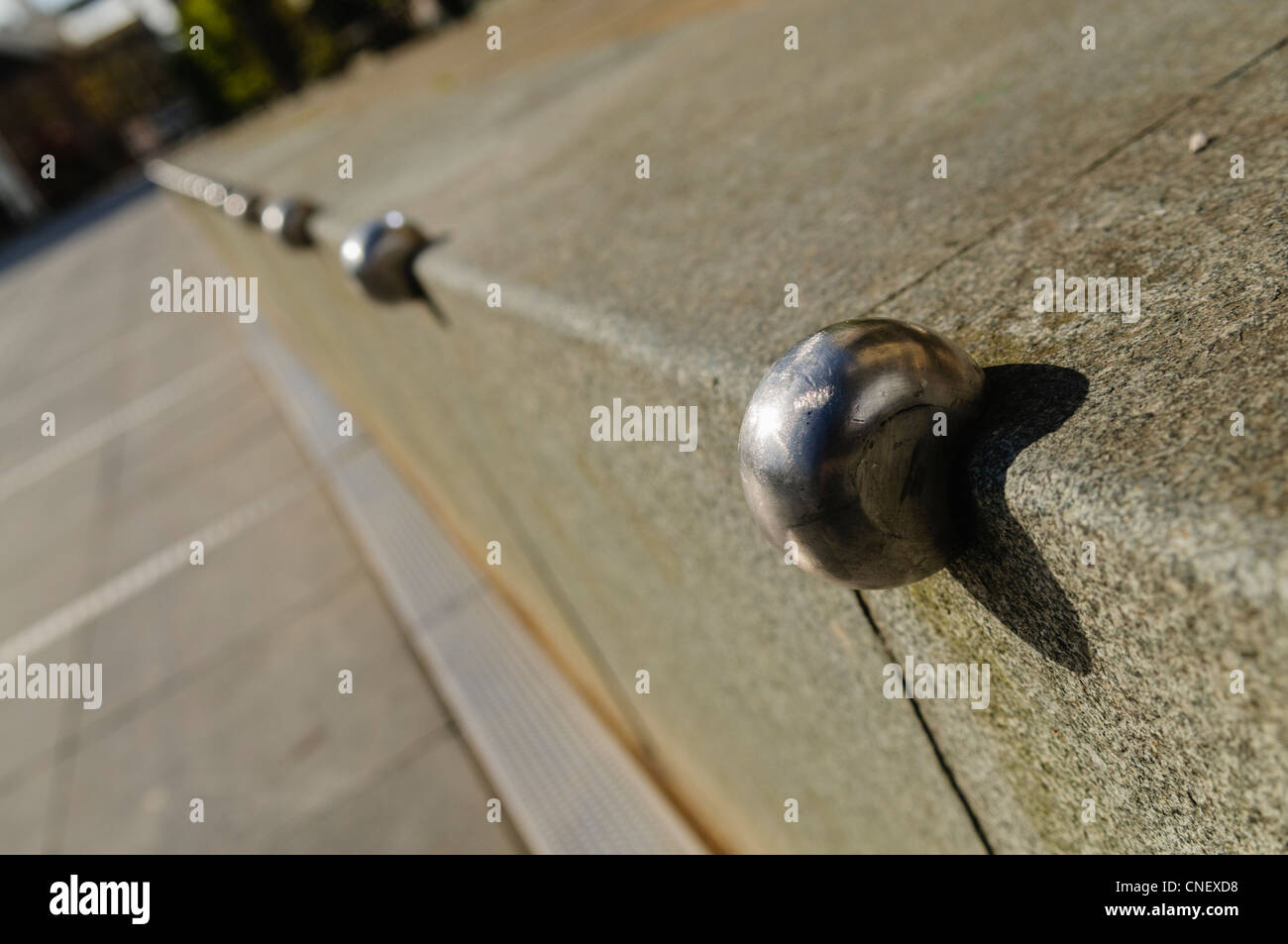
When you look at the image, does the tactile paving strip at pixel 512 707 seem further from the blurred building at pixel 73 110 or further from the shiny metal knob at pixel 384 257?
the blurred building at pixel 73 110

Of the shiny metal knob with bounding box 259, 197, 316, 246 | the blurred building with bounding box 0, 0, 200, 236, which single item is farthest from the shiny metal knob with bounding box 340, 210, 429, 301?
the blurred building with bounding box 0, 0, 200, 236

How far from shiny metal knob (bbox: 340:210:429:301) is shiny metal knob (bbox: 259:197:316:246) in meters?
1.81

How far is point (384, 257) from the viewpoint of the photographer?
3.10 meters

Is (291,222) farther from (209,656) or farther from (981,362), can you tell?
(981,362)

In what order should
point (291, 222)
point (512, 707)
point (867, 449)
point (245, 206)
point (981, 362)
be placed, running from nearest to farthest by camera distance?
point (867, 449) → point (981, 362) → point (512, 707) → point (291, 222) → point (245, 206)

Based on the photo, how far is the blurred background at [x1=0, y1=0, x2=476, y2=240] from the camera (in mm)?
41438

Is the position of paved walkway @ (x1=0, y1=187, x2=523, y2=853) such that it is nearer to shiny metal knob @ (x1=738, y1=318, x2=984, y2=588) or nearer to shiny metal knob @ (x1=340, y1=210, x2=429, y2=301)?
shiny metal knob @ (x1=340, y1=210, x2=429, y2=301)

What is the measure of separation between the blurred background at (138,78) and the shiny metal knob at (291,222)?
30.2 metres

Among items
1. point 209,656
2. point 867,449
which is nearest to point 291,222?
point 209,656

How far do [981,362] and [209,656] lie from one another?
5.73m

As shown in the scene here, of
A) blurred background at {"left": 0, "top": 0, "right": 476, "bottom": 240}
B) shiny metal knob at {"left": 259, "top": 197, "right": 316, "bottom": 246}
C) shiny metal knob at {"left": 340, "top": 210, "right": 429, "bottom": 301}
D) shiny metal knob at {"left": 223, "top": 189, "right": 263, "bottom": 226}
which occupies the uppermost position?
blurred background at {"left": 0, "top": 0, "right": 476, "bottom": 240}

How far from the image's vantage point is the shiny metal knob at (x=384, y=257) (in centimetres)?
307
